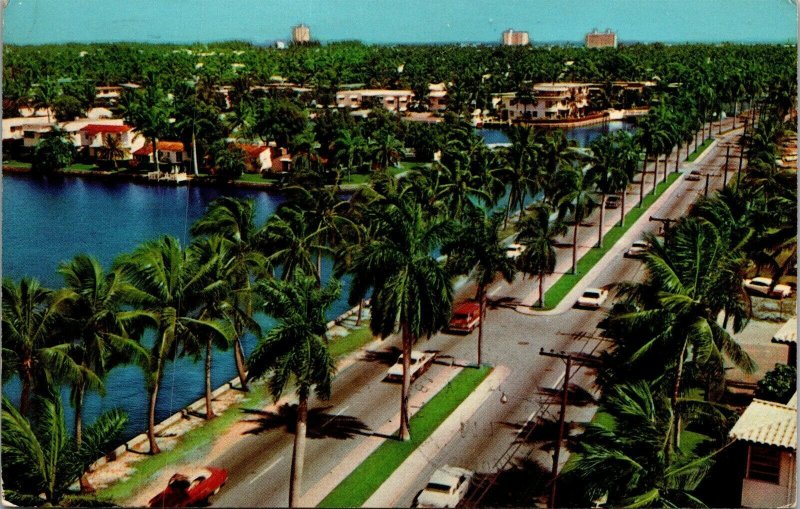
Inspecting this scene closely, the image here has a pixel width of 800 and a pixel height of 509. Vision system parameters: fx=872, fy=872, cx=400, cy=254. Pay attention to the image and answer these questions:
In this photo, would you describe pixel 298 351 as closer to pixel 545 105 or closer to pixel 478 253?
pixel 478 253

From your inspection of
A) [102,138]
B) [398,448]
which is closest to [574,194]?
[398,448]

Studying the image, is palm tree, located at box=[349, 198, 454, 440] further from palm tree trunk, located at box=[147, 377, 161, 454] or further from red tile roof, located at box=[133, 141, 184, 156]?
red tile roof, located at box=[133, 141, 184, 156]

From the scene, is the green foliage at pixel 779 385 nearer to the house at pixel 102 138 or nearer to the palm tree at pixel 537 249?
the palm tree at pixel 537 249

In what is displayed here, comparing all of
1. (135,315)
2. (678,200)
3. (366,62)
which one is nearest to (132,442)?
(135,315)

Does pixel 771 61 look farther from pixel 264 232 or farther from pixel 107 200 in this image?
pixel 264 232

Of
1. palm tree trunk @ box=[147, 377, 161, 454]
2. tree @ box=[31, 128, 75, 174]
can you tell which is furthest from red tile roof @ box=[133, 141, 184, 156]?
palm tree trunk @ box=[147, 377, 161, 454]
